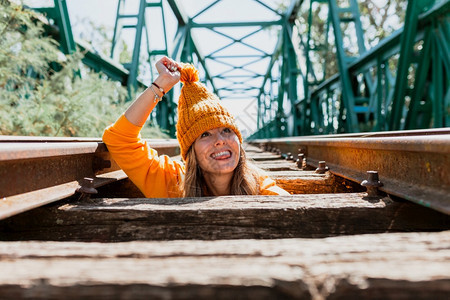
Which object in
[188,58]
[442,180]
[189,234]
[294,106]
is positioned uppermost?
[188,58]

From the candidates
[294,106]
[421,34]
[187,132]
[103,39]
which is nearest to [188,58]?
[103,39]

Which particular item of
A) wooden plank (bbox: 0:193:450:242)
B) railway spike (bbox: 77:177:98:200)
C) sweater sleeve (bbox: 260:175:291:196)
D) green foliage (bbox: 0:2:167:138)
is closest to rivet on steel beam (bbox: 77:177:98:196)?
railway spike (bbox: 77:177:98:200)

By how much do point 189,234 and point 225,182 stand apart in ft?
4.07

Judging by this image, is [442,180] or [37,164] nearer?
[442,180]

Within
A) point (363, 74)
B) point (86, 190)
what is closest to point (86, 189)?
point (86, 190)

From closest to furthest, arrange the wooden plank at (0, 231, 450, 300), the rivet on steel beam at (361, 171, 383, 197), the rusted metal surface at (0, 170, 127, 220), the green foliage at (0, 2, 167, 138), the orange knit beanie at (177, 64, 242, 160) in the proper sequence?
the wooden plank at (0, 231, 450, 300)
the rusted metal surface at (0, 170, 127, 220)
the rivet on steel beam at (361, 171, 383, 197)
the orange knit beanie at (177, 64, 242, 160)
the green foliage at (0, 2, 167, 138)

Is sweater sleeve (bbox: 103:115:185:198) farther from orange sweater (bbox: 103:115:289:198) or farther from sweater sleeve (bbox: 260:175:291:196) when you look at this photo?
sweater sleeve (bbox: 260:175:291:196)

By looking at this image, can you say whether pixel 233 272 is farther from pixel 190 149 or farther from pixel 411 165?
pixel 190 149

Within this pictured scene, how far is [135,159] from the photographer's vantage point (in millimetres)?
2227

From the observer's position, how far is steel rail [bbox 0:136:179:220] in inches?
49.2

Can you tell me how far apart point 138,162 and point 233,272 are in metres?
1.70

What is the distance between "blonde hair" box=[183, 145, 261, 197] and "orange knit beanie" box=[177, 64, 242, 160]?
120mm

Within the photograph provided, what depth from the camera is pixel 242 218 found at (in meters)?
1.26

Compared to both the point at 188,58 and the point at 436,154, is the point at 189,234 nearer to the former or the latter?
the point at 436,154
